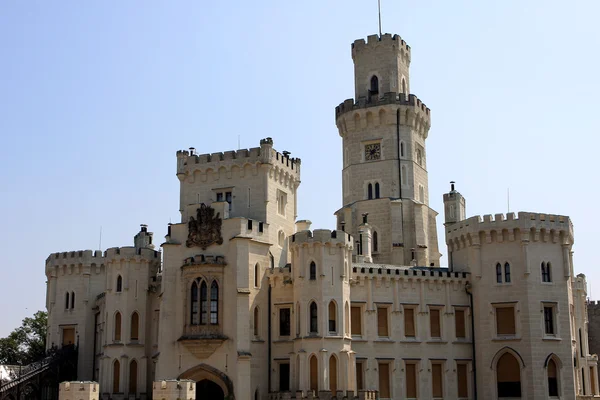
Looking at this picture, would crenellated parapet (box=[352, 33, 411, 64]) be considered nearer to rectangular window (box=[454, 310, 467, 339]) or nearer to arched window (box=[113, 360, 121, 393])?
rectangular window (box=[454, 310, 467, 339])

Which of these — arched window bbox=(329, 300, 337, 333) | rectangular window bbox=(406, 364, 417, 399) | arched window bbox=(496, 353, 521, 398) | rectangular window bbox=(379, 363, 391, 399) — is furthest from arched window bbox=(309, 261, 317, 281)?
arched window bbox=(496, 353, 521, 398)

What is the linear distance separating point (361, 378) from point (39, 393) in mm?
25330

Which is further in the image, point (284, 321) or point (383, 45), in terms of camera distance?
point (383, 45)

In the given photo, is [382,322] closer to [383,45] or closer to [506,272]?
[506,272]

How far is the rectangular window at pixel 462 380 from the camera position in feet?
192

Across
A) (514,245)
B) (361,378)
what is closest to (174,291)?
(361,378)

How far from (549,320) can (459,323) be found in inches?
249

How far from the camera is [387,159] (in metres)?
70.5

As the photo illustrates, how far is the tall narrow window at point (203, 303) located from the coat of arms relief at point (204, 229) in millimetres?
2796

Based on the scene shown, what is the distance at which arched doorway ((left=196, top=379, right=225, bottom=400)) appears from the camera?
5569cm

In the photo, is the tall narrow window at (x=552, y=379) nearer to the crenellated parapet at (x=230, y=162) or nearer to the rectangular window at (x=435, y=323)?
the rectangular window at (x=435, y=323)

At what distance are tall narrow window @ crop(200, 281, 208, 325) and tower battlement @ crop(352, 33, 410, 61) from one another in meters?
29.7

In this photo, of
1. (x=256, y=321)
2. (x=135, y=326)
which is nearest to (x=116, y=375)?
(x=135, y=326)

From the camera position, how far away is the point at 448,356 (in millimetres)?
58594
